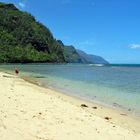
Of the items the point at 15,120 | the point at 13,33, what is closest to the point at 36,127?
the point at 15,120

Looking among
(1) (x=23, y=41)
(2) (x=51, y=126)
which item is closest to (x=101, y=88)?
(2) (x=51, y=126)

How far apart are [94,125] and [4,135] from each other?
10.9ft

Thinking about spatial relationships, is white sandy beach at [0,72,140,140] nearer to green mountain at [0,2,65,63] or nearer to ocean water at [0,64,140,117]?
ocean water at [0,64,140,117]

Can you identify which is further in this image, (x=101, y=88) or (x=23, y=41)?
(x=23, y=41)

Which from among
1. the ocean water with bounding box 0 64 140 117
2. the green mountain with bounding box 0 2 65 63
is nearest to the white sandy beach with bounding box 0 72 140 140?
the ocean water with bounding box 0 64 140 117

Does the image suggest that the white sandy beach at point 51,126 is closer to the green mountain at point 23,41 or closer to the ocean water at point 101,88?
the ocean water at point 101,88

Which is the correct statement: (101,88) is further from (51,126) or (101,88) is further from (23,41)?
(23,41)

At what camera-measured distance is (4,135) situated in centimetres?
786

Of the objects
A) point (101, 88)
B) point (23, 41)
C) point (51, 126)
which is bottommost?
point (101, 88)

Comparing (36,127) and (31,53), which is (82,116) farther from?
(31,53)

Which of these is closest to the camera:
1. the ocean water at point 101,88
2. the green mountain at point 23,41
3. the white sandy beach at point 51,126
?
the white sandy beach at point 51,126

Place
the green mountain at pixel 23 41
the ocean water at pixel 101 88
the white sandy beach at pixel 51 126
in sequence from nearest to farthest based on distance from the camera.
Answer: the white sandy beach at pixel 51 126
the ocean water at pixel 101 88
the green mountain at pixel 23 41

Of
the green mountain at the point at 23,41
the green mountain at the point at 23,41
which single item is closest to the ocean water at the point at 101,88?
the green mountain at the point at 23,41

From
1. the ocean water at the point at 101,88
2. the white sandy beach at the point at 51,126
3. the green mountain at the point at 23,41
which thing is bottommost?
the ocean water at the point at 101,88
